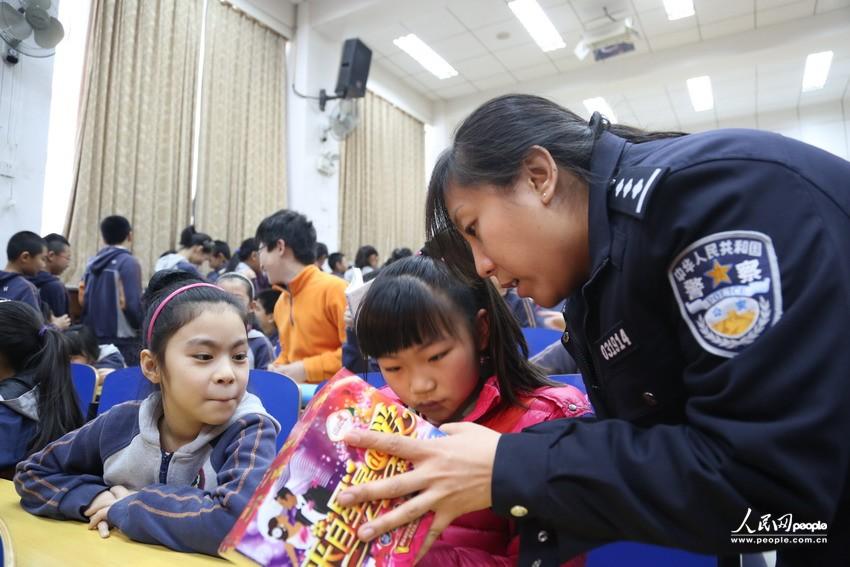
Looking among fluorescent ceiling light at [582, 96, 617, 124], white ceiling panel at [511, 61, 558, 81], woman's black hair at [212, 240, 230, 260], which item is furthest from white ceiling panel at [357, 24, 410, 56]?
woman's black hair at [212, 240, 230, 260]

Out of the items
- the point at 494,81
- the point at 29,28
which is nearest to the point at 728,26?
the point at 494,81

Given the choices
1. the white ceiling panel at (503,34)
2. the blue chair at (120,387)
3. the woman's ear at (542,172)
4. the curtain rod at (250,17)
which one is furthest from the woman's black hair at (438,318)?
the white ceiling panel at (503,34)

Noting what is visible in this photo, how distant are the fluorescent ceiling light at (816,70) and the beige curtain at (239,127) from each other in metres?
6.23

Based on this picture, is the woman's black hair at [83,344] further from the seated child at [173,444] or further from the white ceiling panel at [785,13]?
the white ceiling panel at [785,13]

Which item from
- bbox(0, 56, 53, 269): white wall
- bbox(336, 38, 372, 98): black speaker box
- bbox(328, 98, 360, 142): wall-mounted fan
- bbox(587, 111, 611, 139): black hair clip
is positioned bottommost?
bbox(587, 111, 611, 139): black hair clip

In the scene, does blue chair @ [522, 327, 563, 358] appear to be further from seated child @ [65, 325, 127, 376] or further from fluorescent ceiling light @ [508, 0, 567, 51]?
fluorescent ceiling light @ [508, 0, 567, 51]

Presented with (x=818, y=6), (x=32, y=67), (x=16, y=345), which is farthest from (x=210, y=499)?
(x=818, y=6)

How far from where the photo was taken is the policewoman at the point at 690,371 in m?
0.48

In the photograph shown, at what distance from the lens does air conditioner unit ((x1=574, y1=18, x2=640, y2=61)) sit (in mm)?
5852

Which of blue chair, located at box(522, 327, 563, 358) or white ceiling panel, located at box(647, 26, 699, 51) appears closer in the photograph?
blue chair, located at box(522, 327, 563, 358)

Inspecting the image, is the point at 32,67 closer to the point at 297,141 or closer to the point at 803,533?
the point at 297,141

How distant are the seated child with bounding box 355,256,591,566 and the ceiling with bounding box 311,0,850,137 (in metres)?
5.29

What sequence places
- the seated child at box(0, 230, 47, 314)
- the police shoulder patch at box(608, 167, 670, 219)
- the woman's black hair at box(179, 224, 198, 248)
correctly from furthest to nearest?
1. the woman's black hair at box(179, 224, 198, 248)
2. the seated child at box(0, 230, 47, 314)
3. the police shoulder patch at box(608, 167, 670, 219)

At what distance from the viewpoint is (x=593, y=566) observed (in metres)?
0.95
